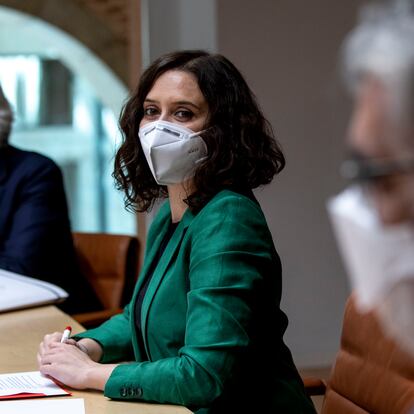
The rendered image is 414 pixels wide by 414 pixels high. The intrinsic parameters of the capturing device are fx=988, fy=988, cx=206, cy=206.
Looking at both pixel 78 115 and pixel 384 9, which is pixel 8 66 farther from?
pixel 384 9

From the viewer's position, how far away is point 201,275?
2129mm

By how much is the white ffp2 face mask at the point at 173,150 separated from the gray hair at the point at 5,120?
1745 mm

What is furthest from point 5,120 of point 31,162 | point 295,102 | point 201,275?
point 201,275

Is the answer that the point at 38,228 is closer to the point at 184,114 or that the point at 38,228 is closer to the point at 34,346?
the point at 34,346

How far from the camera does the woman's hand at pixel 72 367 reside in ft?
7.02

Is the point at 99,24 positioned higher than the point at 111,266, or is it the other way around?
the point at 99,24

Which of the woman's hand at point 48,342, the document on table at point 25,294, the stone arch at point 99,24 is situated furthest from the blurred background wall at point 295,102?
the woman's hand at point 48,342

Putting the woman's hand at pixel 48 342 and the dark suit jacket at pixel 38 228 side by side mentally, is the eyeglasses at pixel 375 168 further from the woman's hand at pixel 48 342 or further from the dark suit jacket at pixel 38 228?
the dark suit jacket at pixel 38 228

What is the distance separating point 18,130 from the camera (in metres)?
6.78

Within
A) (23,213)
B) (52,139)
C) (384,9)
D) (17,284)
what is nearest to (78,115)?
(52,139)

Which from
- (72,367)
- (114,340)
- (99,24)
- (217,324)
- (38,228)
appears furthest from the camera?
(99,24)

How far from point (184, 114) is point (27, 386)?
2.39 feet

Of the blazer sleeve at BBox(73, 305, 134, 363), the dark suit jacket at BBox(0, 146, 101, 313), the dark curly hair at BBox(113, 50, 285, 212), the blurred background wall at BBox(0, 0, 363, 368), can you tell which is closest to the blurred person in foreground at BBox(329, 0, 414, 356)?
the dark curly hair at BBox(113, 50, 285, 212)

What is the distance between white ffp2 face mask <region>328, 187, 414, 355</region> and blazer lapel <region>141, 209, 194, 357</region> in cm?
105
